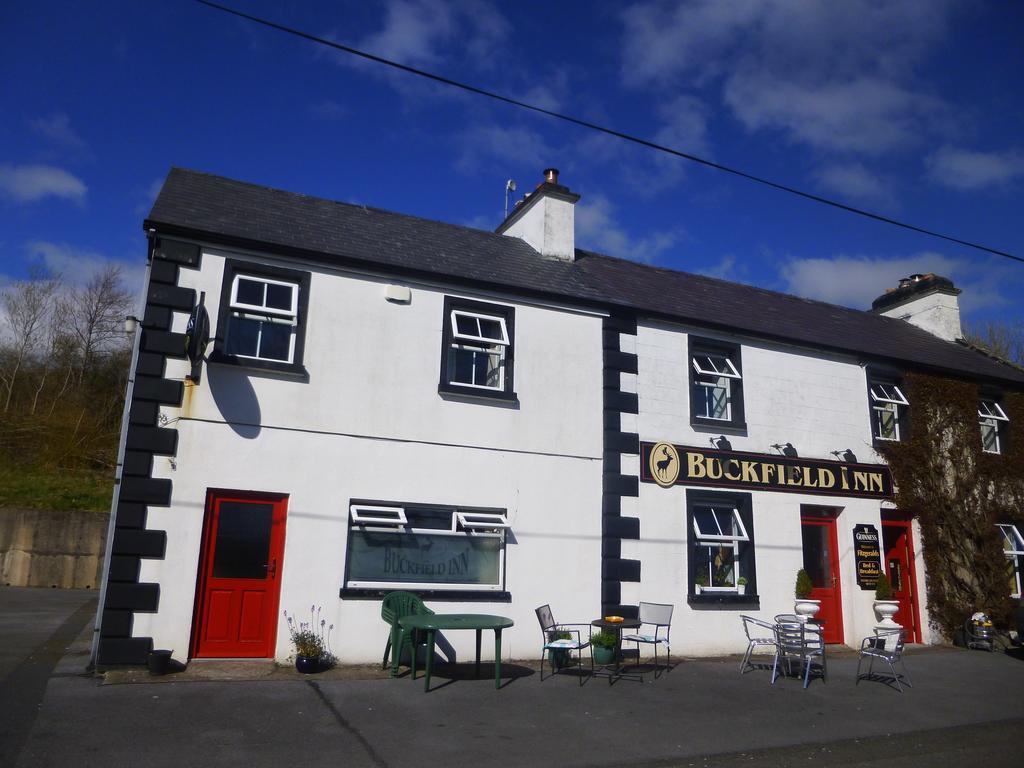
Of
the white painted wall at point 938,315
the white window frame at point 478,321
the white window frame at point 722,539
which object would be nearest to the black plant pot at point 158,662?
the white window frame at point 478,321

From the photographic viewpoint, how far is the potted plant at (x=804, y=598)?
12.2 metres

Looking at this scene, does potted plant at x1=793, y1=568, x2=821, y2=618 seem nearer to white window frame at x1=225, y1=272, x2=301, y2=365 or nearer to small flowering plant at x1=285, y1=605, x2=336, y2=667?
small flowering plant at x1=285, y1=605, x2=336, y2=667

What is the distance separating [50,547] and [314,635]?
13.6 metres

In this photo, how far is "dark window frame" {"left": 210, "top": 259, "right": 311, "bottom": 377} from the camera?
9.91 meters

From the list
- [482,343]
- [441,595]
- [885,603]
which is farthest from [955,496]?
[441,595]

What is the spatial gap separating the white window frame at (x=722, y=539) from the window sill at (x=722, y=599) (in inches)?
5.2

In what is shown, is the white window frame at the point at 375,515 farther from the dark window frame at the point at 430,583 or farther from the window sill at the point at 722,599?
the window sill at the point at 722,599

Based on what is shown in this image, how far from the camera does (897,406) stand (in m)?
15.1

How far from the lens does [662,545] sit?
1195 cm

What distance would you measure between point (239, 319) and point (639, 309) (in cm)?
630

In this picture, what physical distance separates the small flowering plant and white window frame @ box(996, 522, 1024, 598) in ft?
42.8

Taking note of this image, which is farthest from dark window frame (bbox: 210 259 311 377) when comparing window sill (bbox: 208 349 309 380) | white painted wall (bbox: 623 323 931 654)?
white painted wall (bbox: 623 323 931 654)

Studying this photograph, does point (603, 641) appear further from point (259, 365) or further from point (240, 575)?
point (259, 365)

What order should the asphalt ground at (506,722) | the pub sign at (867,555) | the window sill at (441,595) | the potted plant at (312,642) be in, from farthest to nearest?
A: 1. the pub sign at (867,555)
2. the window sill at (441,595)
3. the potted plant at (312,642)
4. the asphalt ground at (506,722)
